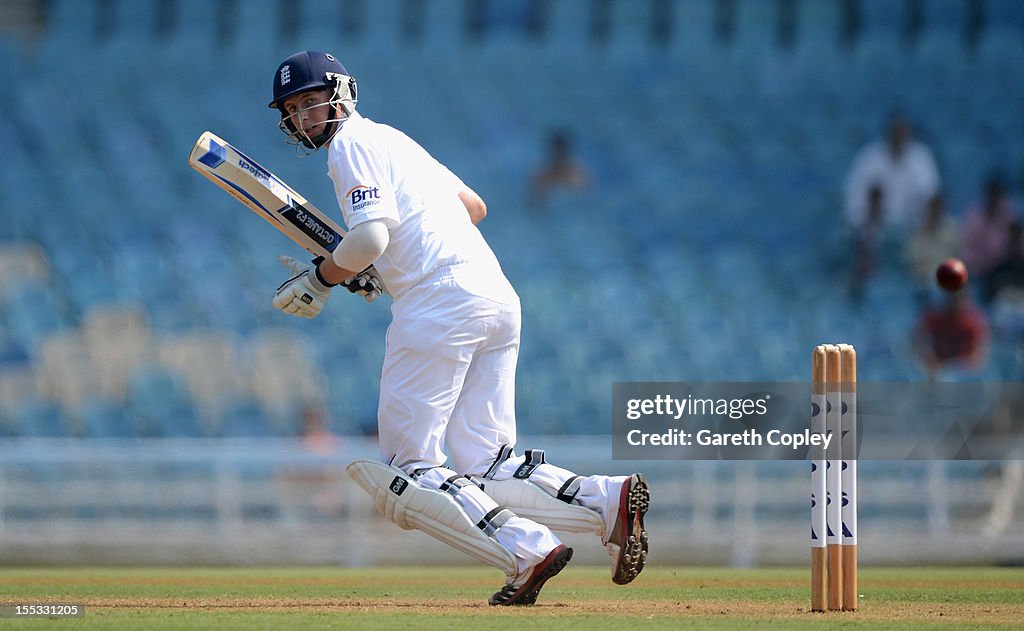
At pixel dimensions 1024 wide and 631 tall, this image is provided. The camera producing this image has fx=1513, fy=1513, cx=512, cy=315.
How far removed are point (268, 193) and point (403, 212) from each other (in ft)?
1.74

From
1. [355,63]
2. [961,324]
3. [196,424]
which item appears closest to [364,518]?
[196,424]

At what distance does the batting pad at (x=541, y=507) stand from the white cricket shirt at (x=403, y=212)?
597mm

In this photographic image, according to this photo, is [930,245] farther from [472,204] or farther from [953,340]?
[472,204]

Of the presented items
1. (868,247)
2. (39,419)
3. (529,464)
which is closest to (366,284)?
(529,464)

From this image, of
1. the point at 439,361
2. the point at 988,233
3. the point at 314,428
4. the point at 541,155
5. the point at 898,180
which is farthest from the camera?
the point at 541,155

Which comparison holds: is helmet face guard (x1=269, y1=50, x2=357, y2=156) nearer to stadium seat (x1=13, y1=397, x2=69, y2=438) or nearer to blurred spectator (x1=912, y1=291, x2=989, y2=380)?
blurred spectator (x1=912, y1=291, x2=989, y2=380)

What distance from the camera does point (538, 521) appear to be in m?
4.82

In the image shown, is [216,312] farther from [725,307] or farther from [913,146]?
[913,146]

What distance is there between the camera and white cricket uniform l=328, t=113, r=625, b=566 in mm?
4641

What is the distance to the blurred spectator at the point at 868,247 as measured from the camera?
10805 millimetres

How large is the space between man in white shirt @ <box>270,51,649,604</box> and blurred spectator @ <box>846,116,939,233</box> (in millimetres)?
6442

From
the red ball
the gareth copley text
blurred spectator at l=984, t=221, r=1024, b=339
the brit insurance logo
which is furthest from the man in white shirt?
blurred spectator at l=984, t=221, r=1024, b=339

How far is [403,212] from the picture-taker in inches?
186

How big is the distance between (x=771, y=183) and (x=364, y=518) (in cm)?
525
